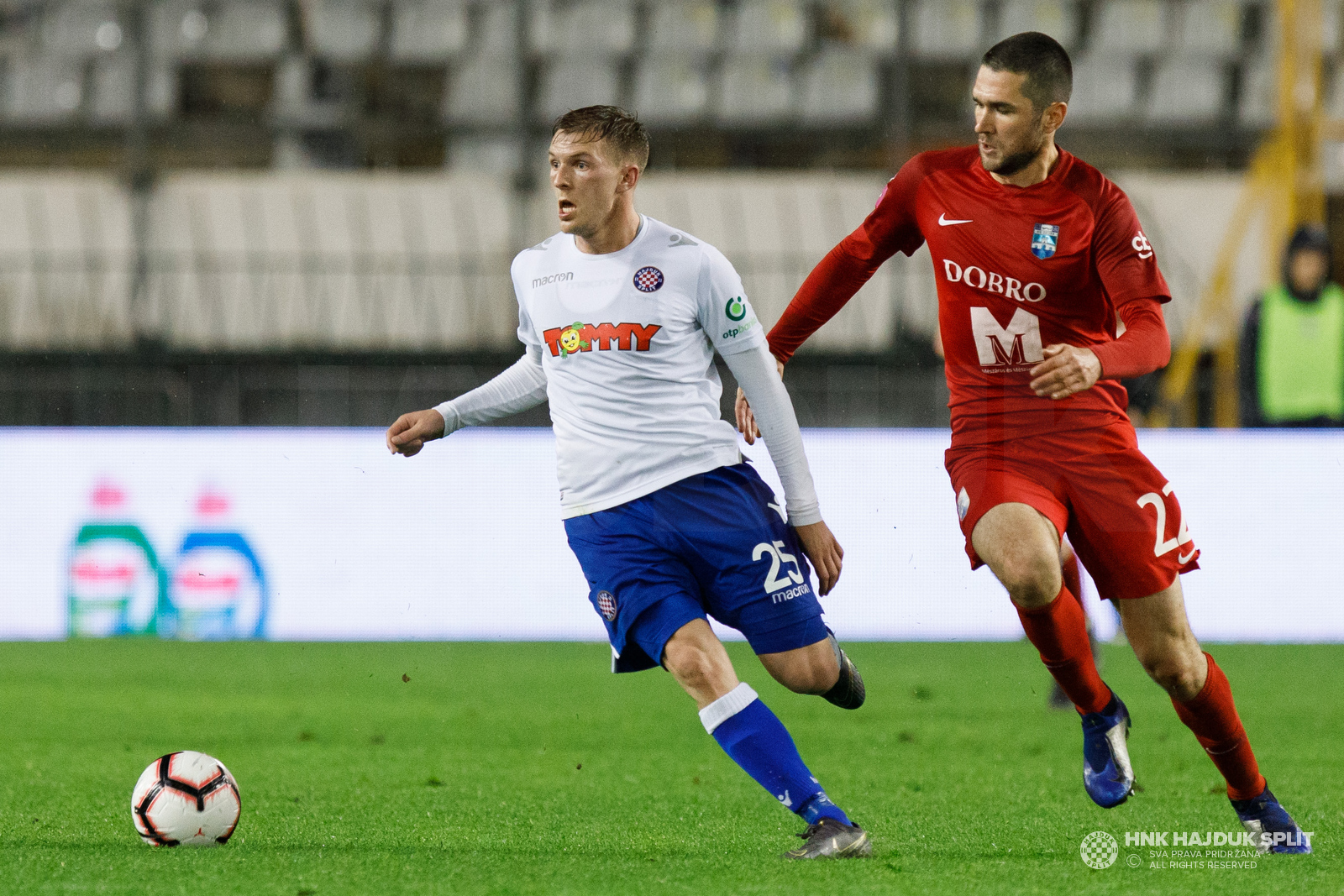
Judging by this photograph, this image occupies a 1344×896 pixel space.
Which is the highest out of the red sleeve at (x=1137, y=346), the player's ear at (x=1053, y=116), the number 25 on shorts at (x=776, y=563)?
the player's ear at (x=1053, y=116)

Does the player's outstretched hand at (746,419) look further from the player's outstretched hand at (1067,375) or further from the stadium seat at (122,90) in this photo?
the stadium seat at (122,90)

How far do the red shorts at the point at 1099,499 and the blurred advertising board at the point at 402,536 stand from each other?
542 centimetres

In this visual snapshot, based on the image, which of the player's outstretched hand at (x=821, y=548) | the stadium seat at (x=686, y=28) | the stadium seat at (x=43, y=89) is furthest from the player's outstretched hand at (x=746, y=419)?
the stadium seat at (x=43, y=89)

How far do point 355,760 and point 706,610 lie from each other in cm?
231

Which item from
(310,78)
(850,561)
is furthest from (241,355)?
(850,561)

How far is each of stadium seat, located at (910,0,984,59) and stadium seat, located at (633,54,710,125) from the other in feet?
6.41

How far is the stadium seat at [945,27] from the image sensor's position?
15125 millimetres

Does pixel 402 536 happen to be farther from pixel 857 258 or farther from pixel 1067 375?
pixel 1067 375

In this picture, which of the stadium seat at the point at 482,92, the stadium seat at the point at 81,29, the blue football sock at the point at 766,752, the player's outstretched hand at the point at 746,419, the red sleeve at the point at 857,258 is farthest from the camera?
the stadium seat at the point at 81,29

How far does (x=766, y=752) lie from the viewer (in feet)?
12.9

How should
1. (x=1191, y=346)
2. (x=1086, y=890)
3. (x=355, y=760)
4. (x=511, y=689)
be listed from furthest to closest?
1. (x=1191, y=346)
2. (x=511, y=689)
3. (x=355, y=760)
4. (x=1086, y=890)

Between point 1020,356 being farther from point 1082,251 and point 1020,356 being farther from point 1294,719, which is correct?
point 1294,719

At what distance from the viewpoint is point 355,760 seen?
5980mm

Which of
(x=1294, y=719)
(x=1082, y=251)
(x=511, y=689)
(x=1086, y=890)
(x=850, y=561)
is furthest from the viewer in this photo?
(x=850, y=561)
